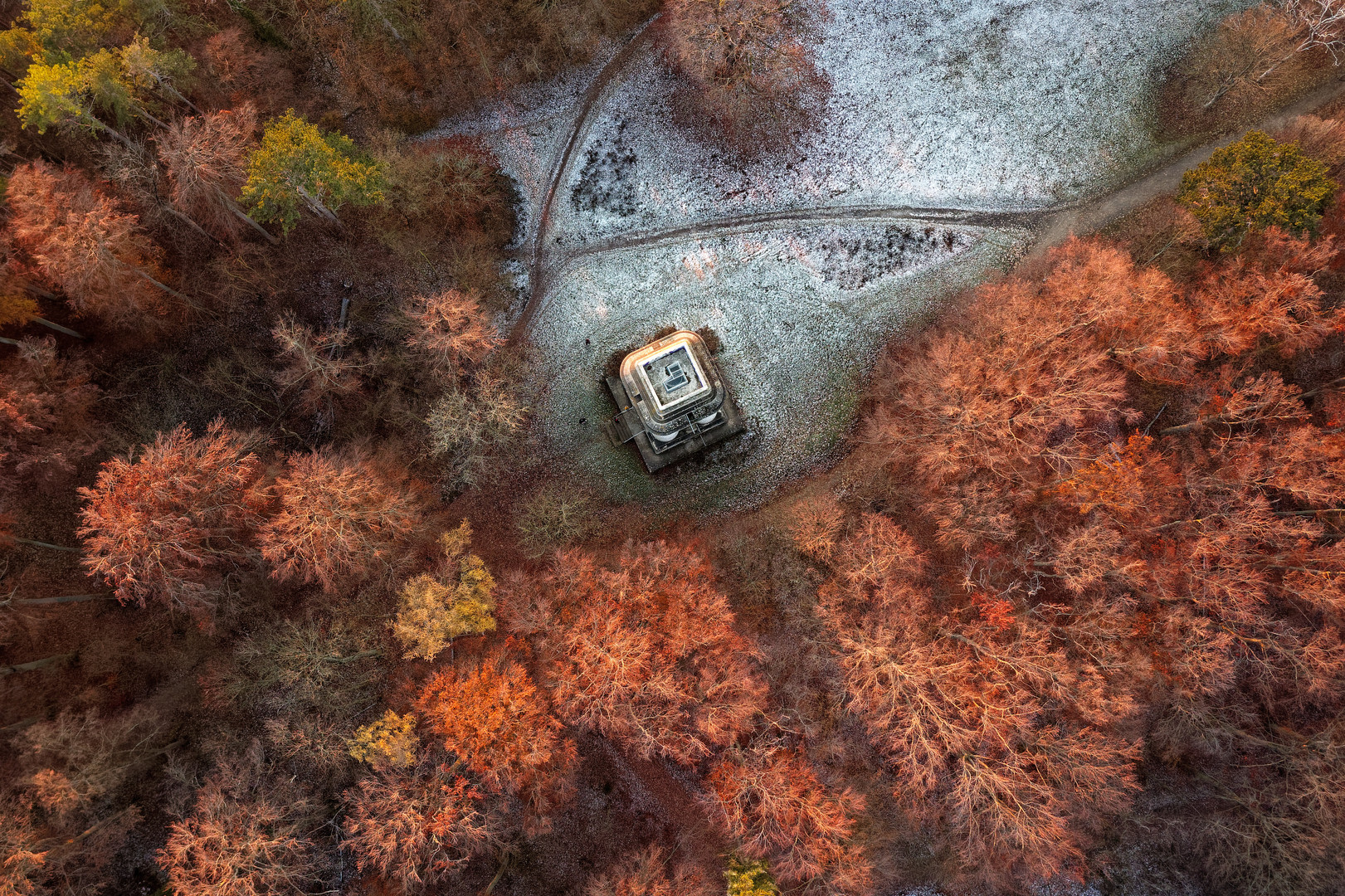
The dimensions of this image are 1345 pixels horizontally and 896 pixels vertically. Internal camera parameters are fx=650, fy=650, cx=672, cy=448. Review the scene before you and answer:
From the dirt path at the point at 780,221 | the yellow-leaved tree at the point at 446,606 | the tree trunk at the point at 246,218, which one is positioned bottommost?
the yellow-leaved tree at the point at 446,606

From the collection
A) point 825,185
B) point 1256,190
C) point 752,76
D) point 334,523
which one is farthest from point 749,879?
point 752,76

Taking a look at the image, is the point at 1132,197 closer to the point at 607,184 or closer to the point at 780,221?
the point at 780,221

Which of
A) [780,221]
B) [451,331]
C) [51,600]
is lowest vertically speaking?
[51,600]

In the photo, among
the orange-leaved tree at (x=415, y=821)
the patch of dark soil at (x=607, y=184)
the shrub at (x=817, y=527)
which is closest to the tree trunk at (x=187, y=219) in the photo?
the patch of dark soil at (x=607, y=184)

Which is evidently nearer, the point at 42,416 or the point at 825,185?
the point at 42,416

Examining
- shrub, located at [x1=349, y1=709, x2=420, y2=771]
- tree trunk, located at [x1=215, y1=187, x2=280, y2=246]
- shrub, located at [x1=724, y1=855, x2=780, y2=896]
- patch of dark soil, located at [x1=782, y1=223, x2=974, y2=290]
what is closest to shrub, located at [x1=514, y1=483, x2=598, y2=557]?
shrub, located at [x1=349, y1=709, x2=420, y2=771]

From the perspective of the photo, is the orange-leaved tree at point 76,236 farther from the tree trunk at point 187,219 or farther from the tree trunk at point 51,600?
the tree trunk at point 51,600
